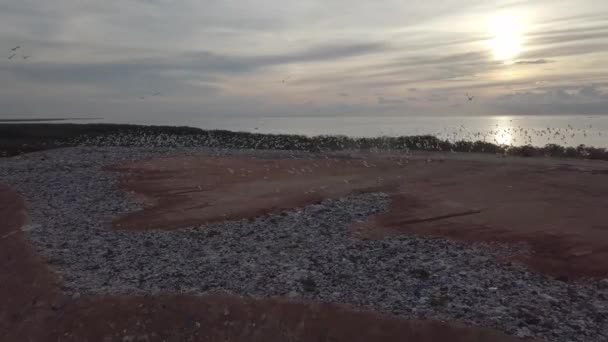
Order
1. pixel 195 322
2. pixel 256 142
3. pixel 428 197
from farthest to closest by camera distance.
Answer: pixel 256 142 < pixel 428 197 < pixel 195 322

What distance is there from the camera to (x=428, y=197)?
67.8 feet

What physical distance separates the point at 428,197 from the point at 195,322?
42.3ft

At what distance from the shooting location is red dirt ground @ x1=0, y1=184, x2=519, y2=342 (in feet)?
30.4

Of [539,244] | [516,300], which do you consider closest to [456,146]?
[539,244]

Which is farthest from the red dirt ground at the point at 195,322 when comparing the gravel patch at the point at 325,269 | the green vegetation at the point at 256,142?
the green vegetation at the point at 256,142

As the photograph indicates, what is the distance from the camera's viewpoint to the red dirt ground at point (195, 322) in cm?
926

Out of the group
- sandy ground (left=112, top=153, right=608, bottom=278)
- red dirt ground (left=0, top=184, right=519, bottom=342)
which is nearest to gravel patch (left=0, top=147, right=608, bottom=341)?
red dirt ground (left=0, top=184, right=519, bottom=342)

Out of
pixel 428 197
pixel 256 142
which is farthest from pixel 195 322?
pixel 256 142

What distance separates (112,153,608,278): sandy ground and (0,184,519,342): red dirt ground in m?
4.50

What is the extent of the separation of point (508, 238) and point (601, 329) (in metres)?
5.62

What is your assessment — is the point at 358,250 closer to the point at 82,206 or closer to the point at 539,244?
the point at 539,244

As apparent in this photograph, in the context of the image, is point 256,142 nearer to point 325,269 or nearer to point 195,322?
point 325,269

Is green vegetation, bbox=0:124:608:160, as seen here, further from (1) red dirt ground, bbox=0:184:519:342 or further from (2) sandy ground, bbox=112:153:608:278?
(1) red dirt ground, bbox=0:184:519:342

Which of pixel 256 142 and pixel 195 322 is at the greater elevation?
pixel 256 142
